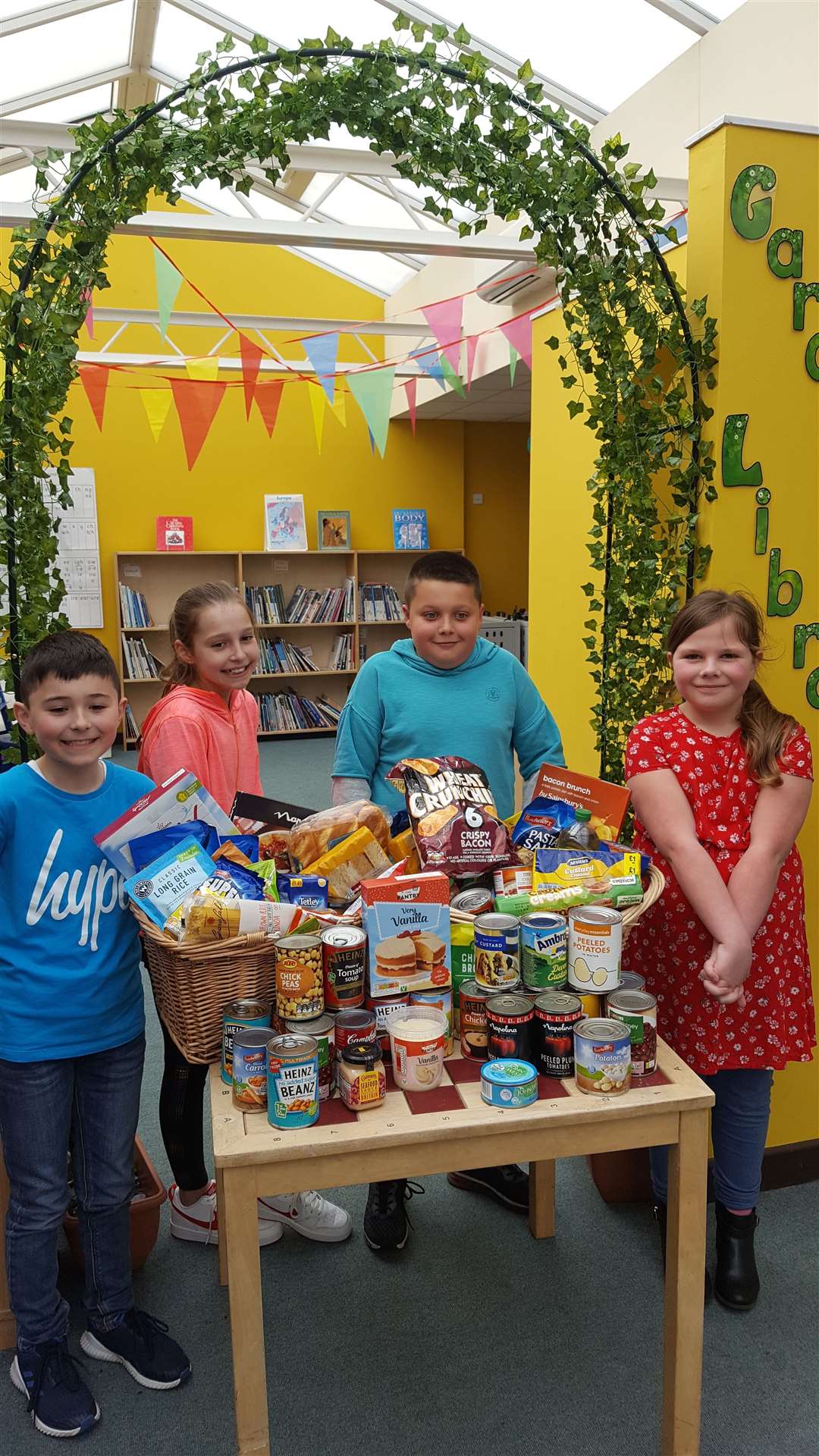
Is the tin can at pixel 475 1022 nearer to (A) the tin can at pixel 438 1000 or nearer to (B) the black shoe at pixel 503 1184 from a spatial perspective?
(A) the tin can at pixel 438 1000

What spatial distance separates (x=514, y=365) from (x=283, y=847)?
4785mm

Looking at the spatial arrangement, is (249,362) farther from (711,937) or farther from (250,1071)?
(250,1071)

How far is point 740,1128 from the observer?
1.91m

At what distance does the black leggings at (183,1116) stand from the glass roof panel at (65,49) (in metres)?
5.00

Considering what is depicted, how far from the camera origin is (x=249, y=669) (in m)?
2.12

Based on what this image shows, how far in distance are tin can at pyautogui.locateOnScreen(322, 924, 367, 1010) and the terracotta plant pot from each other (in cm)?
80

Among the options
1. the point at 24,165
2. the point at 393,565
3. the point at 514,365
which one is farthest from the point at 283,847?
the point at 393,565

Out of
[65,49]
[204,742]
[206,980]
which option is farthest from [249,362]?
[206,980]

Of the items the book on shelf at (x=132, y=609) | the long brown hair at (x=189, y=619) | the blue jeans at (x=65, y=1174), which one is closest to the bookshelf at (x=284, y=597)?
the book on shelf at (x=132, y=609)

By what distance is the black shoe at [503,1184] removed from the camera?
2.21m

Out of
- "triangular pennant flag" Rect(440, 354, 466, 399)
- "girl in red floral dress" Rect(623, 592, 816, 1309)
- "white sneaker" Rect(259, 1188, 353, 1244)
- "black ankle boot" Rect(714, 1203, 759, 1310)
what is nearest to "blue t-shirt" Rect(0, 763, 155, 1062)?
"white sneaker" Rect(259, 1188, 353, 1244)

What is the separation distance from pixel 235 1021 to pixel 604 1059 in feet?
1.64

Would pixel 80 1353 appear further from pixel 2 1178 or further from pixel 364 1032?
pixel 364 1032

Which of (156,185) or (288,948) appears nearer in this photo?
(288,948)
